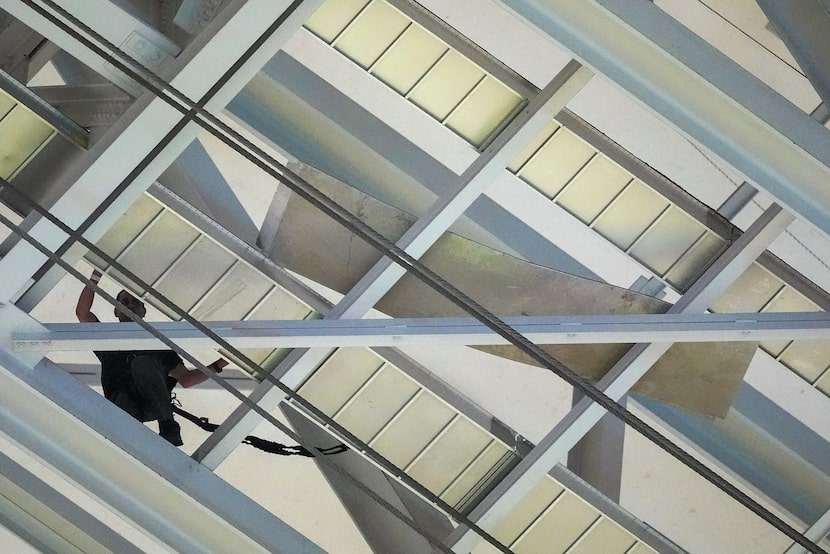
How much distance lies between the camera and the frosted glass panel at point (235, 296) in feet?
19.8

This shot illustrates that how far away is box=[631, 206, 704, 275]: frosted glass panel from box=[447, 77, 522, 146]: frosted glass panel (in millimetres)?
1108

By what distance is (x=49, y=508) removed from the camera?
6.50m

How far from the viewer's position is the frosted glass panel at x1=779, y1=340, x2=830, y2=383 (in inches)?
271

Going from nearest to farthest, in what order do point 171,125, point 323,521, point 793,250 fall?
point 171,125 → point 793,250 → point 323,521

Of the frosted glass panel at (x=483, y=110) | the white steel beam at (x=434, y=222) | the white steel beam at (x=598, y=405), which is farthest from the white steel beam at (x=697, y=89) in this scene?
the frosted glass panel at (x=483, y=110)

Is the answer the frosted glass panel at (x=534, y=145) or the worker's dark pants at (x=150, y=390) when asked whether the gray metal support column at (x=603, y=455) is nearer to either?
the frosted glass panel at (x=534, y=145)

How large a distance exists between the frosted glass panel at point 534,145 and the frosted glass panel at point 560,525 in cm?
196

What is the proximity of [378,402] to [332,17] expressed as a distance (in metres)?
2.21

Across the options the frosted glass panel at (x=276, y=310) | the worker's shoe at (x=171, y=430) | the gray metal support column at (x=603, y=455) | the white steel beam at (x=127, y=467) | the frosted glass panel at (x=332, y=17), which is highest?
the frosted glass panel at (x=332, y=17)

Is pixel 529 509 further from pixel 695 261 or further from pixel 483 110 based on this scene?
pixel 483 110

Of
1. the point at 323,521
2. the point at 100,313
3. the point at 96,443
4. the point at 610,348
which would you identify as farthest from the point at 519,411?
→ the point at 96,443

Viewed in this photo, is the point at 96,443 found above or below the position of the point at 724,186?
below

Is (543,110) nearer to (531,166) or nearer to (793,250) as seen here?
(531,166)

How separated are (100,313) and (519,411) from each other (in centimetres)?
600
